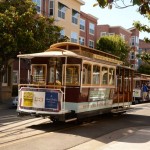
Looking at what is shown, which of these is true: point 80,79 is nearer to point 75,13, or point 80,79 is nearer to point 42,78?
point 42,78

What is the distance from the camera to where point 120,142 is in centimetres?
1158

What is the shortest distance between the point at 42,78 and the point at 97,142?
4.89m

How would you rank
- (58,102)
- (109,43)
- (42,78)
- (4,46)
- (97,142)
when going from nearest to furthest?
(97,142) < (58,102) < (42,78) < (4,46) < (109,43)

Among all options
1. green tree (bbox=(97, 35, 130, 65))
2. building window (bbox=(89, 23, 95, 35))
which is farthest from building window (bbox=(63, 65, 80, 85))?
building window (bbox=(89, 23, 95, 35))

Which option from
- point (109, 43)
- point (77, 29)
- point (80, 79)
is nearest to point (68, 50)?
point (80, 79)

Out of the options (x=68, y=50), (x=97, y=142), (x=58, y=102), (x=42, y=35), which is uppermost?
(x=42, y=35)

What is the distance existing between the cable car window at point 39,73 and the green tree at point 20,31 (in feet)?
35.6

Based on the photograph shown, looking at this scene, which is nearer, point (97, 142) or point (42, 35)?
point (97, 142)

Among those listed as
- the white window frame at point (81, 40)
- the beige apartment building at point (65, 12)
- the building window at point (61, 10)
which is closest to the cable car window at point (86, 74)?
the beige apartment building at point (65, 12)

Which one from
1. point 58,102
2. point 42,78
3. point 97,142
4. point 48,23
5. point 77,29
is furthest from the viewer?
point 77,29

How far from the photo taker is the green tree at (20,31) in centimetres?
2722

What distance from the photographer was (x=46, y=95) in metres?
14.2

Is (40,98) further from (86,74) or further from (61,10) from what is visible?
(61,10)

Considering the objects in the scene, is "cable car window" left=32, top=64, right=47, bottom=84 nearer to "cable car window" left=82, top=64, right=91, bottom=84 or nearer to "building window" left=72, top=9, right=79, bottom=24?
"cable car window" left=82, top=64, right=91, bottom=84
